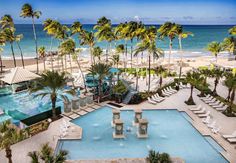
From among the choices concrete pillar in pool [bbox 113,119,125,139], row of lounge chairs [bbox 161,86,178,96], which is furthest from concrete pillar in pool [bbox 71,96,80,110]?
row of lounge chairs [bbox 161,86,178,96]

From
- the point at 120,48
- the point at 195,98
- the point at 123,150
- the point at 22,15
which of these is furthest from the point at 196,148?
the point at 22,15

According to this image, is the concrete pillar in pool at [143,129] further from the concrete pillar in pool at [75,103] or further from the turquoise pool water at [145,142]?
the concrete pillar in pool at [75,103]

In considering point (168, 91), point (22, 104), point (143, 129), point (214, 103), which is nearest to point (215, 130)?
point (143, 129)

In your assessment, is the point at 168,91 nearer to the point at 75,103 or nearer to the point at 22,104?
the point at 75,103

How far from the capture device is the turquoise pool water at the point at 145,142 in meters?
15.3

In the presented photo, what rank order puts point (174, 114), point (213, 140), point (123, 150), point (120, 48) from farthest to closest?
point (120, 48) < point (174, 114) < point (213, 140) < point (123, 150)

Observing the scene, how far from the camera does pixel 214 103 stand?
949 inches

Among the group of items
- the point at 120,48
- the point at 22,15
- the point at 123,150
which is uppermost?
the point at 22,15

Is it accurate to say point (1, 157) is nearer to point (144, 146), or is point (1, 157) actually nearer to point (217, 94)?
point (144, 146)

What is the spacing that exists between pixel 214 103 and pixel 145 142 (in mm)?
11304

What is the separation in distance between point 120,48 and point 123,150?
79.0 feet

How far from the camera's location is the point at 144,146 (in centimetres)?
1648

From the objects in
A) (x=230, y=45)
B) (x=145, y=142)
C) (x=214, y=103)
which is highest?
(x=230, y=45)

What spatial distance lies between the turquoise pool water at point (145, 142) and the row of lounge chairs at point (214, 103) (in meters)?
4.64
